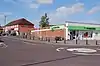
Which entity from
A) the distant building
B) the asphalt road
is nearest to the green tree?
the distant building

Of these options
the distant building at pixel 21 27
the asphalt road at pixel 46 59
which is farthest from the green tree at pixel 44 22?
the asphalt road at pixel 46 59

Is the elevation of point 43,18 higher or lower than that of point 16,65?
higher

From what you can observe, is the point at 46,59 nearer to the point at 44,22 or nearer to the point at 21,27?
the point at 44,22

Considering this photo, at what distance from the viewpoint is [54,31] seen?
6875 centimetres

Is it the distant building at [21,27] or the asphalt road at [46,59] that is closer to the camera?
the asphalt road at [46,59]

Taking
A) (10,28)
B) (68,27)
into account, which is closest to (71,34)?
(68,27)

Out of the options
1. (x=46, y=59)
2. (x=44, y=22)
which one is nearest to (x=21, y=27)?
(x=44, y=22)

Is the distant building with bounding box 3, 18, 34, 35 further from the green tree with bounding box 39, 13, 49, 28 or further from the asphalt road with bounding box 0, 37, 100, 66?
the asphalt road with bounding box 0, 37, 100, 66

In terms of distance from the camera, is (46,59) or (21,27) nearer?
(46,59)

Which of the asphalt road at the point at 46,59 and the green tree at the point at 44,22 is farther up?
the green tree at the point at 44,22

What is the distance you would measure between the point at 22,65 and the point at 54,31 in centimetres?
5691

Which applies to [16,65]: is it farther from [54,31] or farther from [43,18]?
[43,18]

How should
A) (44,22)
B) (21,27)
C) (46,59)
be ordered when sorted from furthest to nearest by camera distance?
(21,27) → (44,22) → (46,59)

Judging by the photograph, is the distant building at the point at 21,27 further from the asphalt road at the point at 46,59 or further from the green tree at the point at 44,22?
the asphalt road at the point at 46,59
